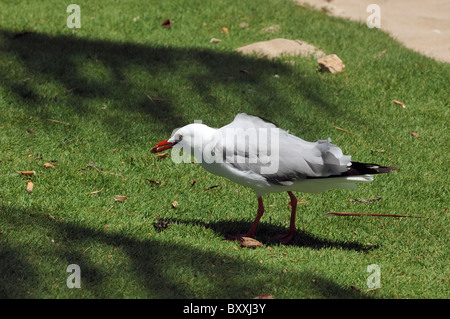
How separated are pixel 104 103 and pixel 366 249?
11.8 ft

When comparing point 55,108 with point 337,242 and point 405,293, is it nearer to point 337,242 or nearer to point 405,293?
point 337,242

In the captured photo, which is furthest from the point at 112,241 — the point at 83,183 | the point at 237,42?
the point at 237,42

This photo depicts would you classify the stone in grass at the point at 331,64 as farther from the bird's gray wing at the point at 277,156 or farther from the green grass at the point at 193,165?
the bird's gray wing at the point at 277,156

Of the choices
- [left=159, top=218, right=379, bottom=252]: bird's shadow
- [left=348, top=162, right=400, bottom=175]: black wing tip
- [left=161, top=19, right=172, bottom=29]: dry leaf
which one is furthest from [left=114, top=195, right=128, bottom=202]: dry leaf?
[left=161, top=19, right=172, bottom=29]: dry leaf

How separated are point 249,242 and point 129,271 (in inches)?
43.2

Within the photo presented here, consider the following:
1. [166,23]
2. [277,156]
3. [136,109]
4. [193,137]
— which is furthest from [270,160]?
[166,23]

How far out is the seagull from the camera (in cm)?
475

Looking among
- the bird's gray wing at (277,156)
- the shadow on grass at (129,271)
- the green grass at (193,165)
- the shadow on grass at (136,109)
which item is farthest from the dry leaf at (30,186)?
the bird's gray wing at (277,156)

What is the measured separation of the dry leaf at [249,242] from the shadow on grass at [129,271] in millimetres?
269

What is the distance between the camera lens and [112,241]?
479 cm

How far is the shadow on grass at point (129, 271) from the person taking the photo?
409 cm

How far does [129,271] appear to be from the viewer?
14.3 ft

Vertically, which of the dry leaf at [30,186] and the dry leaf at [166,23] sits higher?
the dry leaf at [166,23]

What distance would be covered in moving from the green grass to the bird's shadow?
0.02m
